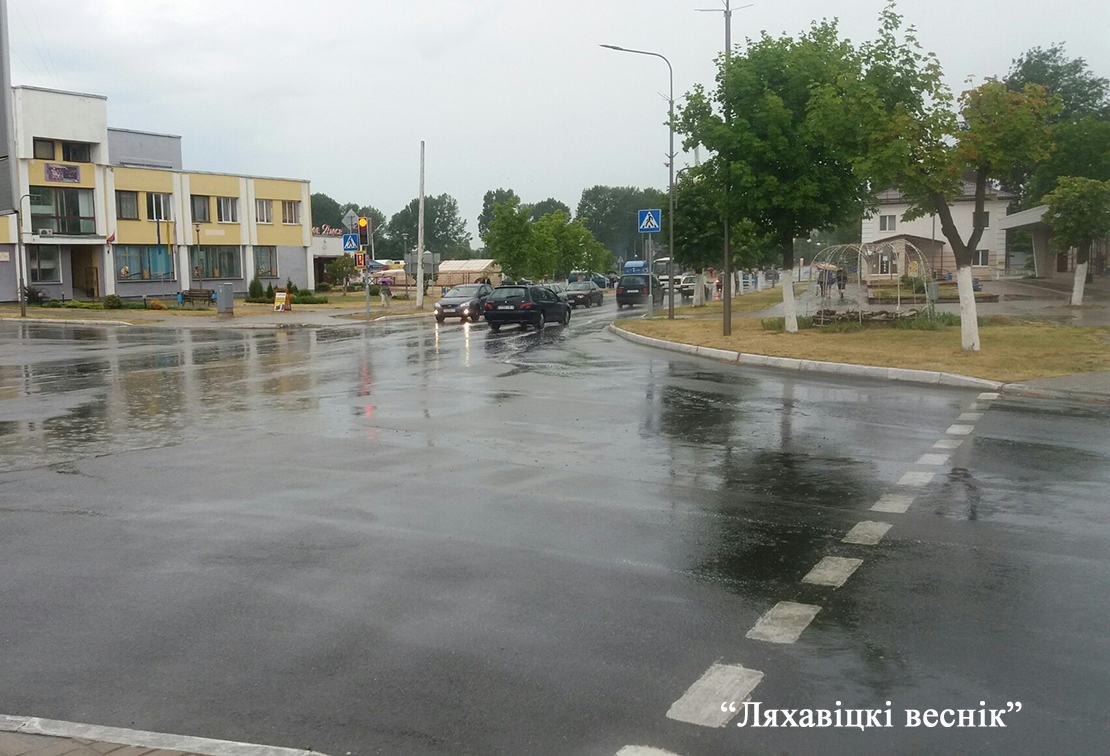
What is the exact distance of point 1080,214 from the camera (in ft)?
122

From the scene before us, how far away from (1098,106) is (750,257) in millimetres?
46321

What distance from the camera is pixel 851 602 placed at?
568 cm

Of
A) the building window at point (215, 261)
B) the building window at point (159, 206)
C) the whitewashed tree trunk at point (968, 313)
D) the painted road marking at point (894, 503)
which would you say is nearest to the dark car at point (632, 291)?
the building window at point (215, 261)

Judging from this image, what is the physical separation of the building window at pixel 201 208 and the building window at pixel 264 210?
132 inches

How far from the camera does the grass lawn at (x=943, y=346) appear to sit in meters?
17.8

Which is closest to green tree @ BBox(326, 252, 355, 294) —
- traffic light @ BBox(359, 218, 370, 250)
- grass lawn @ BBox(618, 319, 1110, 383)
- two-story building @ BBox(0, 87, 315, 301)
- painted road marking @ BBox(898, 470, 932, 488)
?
two-story building @ BBox(0, 87, 315, 301)

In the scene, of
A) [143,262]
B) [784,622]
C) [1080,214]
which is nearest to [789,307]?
[1080,214]

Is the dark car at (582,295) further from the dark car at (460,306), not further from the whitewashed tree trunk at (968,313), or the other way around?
the whitewashed tree trunk at (968,313)

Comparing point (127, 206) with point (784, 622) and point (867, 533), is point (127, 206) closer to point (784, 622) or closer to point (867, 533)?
point (867, 533)

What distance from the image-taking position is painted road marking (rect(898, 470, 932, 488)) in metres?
8.73

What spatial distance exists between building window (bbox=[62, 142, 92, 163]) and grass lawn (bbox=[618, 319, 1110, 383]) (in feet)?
132

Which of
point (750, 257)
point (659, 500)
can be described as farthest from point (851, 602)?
point (750, 257)

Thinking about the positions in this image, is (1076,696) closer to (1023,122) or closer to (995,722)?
(995,722)

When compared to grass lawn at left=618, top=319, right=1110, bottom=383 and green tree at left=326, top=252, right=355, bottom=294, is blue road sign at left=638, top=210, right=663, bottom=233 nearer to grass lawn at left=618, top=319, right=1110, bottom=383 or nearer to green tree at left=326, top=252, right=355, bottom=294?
grass lawn at left=618, top=319, right=1110, bottom=383
